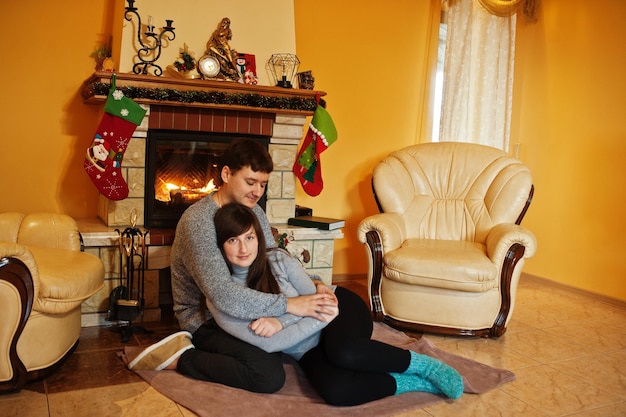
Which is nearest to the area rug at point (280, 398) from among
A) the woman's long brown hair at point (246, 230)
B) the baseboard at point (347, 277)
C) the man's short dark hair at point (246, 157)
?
the woman's long brown hair at point (246, 230)

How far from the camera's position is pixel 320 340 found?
97.9 inches

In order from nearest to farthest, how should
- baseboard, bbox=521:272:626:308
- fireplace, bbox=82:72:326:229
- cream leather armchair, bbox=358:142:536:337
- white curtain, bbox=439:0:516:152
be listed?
1. cream leather armchair, bbox=358:142:536:337
2. fireplace, bbox=82:72:326:229
3. baseboard, bbox=521:272:626:308
4. white curtain, bbox=439:0:516:152

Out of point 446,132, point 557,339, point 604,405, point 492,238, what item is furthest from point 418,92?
point 604,405

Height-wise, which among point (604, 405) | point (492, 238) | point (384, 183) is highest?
point (384, 183)

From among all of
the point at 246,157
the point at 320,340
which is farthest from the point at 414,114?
the point at 320,340

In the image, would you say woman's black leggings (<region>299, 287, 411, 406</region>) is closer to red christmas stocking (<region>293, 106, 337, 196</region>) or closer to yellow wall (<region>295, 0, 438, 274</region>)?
red christmas stocking (<region>293, 106, 337, 196</region>)

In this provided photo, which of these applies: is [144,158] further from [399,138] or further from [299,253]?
[399,138]

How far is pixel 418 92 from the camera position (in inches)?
189

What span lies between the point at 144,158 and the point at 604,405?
2.68 m

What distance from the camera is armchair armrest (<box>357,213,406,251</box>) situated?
3.46 meters

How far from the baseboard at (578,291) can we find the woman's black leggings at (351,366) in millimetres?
2561

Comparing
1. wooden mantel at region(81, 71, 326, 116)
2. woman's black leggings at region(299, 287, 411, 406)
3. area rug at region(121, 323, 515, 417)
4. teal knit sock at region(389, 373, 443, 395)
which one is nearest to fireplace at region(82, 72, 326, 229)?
wooden mantel at region(81, 71, 326, 116)

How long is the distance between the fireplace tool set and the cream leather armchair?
1.26m

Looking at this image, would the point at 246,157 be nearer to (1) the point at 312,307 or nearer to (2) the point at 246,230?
(2) the point at 246,230
